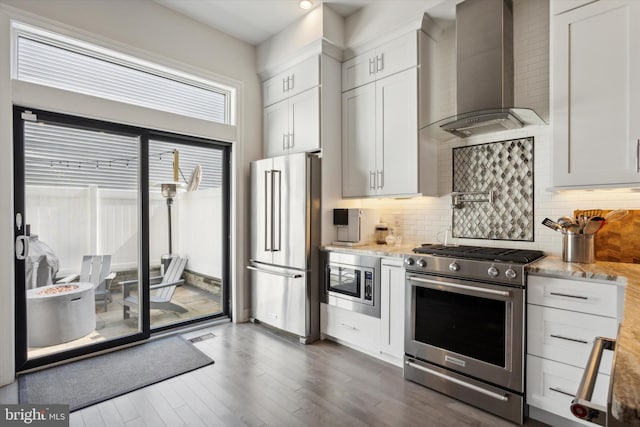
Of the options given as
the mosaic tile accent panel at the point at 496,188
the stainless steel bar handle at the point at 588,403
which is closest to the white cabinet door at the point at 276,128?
the mosaic tile accent panel at the point at 496,188

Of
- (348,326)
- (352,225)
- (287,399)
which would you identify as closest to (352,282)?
(348,326)

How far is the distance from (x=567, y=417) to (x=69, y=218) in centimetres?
400

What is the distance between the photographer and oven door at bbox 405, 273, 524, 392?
2.17m

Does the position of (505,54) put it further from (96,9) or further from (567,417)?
(96,9)

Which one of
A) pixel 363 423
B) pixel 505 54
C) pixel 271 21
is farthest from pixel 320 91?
pixel 363 423

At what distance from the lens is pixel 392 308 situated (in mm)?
2867

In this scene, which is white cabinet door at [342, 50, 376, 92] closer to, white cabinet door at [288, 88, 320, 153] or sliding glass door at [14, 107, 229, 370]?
white cabinet door at [288, 88, 320, 153]

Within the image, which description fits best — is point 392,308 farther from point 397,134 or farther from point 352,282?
point 397,134

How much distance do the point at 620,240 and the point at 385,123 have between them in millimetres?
2037

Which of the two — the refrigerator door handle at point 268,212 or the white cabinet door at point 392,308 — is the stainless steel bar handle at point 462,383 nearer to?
the white cabinet door at point 392,308

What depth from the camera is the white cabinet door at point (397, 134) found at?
3.07 meters

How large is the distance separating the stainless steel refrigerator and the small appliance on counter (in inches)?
8.8

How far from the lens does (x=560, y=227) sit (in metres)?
2.36

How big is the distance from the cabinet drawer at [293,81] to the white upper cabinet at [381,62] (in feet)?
1.11
